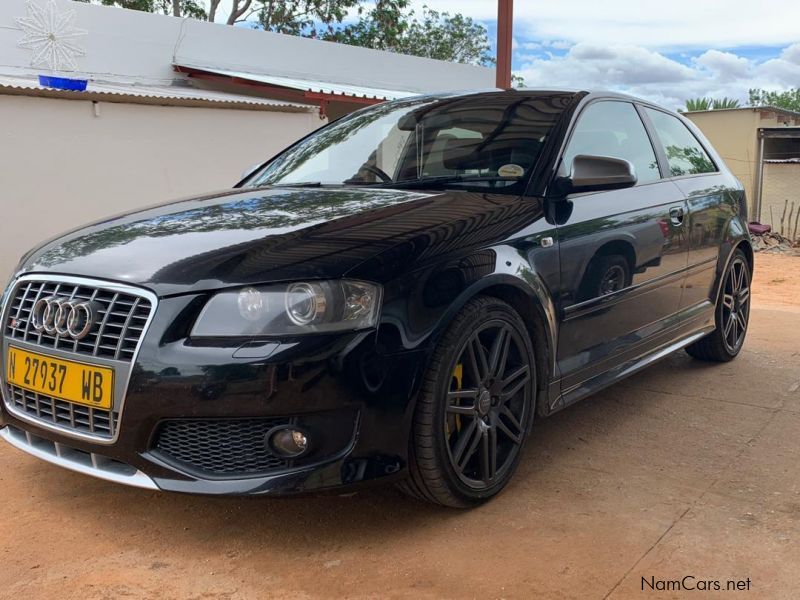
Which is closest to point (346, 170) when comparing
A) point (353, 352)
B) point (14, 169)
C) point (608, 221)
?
point (608, 221)

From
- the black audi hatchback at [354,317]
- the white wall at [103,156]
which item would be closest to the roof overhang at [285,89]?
the white wall at [103,156]

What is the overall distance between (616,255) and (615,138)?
0.72 meters

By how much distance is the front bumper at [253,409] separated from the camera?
237 cm

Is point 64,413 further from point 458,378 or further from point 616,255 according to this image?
point 616,255

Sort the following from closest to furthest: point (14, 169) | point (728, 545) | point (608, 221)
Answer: point (728, 545), point (608, 221), point (14, 169)

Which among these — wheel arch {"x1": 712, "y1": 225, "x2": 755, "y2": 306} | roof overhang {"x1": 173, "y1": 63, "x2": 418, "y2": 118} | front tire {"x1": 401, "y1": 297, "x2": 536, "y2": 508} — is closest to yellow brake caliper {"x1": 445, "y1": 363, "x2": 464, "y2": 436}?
front tire {"x1": 401, "y1": 297, "x2": 536, "y2": 508}

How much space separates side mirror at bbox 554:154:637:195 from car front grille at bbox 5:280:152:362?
1.79 m

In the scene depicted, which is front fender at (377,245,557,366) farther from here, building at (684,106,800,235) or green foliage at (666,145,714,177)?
building at (684,106,800,235)

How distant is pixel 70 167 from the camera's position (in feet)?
27.3

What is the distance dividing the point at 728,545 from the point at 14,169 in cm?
737

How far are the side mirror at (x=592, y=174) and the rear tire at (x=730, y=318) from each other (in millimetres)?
1832

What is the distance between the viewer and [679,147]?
459 cm

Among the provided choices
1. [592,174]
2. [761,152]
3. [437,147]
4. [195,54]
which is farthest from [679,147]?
[761,152]

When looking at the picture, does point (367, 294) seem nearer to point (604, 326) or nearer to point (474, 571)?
point (474, 571)
